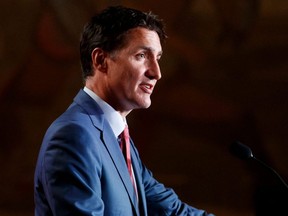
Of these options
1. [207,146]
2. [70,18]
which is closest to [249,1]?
[207,146]

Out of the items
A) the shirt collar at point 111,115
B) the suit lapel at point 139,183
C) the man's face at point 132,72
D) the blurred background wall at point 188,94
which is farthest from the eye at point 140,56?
the blurred background wall at point 188,94

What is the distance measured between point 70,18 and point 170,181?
0.88m

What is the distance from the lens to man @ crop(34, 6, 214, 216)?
3.20 ft

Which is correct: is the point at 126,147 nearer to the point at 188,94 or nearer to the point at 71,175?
the point at 71,175

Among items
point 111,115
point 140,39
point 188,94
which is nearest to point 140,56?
point 140,39

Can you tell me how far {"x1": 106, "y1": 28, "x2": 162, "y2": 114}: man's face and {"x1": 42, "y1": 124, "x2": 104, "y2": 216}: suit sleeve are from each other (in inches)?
9.0

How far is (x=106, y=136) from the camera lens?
1.14 m

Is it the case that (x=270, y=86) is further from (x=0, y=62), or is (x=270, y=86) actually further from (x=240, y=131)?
(x=0, y=62)

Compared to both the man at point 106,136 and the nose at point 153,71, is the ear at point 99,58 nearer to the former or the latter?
the man at point 106,136

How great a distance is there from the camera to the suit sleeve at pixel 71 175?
95cm

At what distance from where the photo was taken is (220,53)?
7.05ft

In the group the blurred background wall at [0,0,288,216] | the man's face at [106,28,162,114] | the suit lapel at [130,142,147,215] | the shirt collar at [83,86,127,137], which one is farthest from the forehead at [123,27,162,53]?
the blurred background wall at [0,0,288,216]

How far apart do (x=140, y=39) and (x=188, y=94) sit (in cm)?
95

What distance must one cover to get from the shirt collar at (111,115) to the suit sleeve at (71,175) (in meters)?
0.19
